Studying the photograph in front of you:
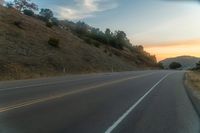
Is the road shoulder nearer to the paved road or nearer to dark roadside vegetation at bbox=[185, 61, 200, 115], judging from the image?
dark roadside vegetation at bbox=[185, 61, 200, 115]

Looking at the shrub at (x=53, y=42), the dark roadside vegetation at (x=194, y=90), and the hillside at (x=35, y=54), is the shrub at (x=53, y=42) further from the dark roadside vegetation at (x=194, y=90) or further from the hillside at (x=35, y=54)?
the dark roadside vegetation at (x=194, y=90)

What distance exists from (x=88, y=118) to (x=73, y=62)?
1907 inches

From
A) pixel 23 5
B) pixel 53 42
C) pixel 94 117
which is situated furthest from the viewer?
pixel 23 5

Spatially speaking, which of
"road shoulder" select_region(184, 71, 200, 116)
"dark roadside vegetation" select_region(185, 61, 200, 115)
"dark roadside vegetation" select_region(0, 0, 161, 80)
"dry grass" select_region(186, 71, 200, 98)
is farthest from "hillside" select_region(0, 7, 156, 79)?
"road shoulder" select_region(184, 71, 200, 116)

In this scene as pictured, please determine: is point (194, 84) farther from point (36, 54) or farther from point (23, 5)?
point (23, 5)

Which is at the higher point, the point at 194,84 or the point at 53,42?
the point at 53,42

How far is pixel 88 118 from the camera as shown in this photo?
12898 mm

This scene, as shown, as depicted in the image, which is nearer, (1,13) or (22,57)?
(22,57)

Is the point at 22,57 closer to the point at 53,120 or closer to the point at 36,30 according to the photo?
the point at 36,30

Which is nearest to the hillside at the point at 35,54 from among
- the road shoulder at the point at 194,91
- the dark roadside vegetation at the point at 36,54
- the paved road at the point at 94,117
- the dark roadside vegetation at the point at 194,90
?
the dark roadside vegetation at the point at 36,54

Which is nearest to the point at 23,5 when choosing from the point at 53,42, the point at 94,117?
the point at 53,42

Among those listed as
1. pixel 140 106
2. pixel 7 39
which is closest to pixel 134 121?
pixel 140 106

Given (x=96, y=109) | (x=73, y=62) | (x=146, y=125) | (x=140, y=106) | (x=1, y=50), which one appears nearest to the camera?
(x=146, y=125)

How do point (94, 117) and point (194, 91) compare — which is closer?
point (94, 117)
